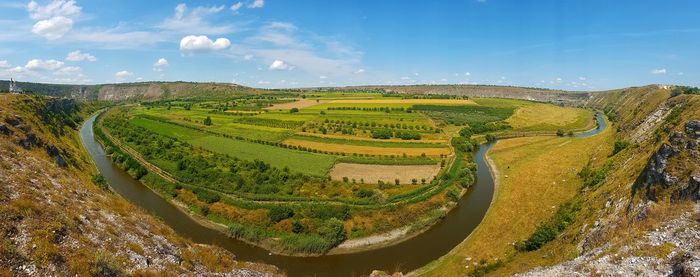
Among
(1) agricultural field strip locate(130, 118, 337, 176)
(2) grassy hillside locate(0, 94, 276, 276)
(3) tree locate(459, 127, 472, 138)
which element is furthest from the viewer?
(3) tree locate(459, 127, 472, 138)

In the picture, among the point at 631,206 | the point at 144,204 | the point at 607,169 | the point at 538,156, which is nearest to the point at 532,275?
the point at 631,206

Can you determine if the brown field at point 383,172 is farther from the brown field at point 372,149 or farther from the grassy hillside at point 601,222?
the grassy hillside at point 601,222

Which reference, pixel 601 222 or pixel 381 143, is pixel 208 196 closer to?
pixel 381 143

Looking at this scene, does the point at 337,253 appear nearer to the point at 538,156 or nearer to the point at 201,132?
the point at 538,156

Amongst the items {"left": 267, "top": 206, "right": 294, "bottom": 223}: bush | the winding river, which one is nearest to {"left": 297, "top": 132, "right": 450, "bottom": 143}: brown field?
the winding river

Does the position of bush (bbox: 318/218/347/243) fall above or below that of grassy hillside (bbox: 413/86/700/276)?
below

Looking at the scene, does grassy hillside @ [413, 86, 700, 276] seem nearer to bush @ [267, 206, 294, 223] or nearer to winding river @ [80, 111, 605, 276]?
winding river @ [80, 111, 605, 276]

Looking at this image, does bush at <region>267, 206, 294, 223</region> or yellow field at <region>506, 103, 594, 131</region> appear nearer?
bush at <region>267, 206, 294, 223</region>

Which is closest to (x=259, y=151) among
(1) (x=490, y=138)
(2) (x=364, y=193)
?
(2) (x=364, y=193)
